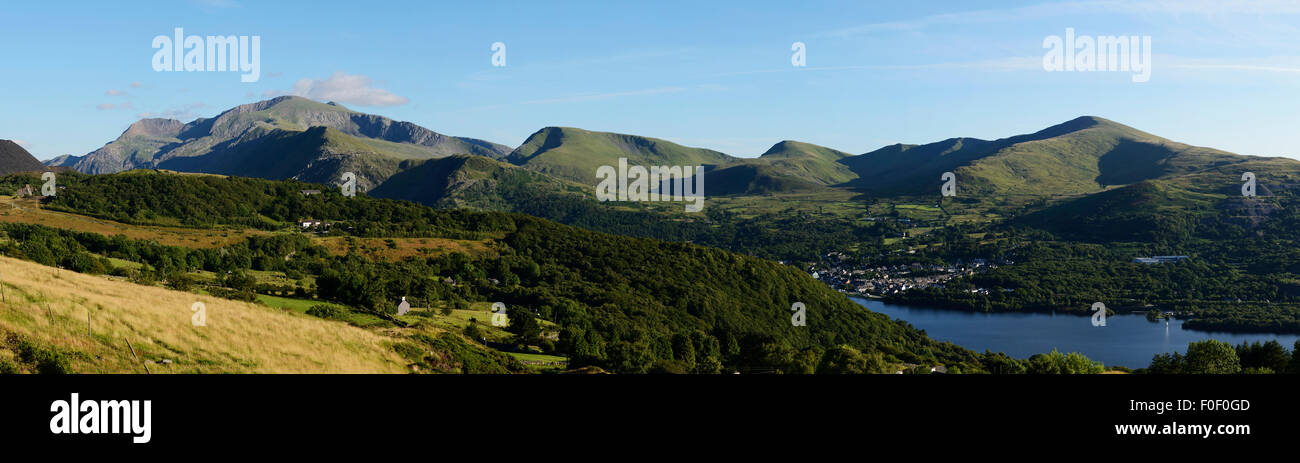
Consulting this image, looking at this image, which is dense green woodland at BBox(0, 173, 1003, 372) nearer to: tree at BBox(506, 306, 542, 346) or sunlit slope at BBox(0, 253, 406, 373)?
tree at BBox(506, 306, 542, 346)

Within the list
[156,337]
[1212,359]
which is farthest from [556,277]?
[156,337]

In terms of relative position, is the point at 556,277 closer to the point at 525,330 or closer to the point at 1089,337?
the point at 525,330

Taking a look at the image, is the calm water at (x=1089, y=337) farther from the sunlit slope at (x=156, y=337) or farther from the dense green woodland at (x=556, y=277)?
the sunlit slope at (x=156, y=337)

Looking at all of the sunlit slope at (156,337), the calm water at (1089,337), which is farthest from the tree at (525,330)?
the calm water at (1089,337)

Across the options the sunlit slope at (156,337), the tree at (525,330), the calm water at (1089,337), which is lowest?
the calm water at (1089,337)

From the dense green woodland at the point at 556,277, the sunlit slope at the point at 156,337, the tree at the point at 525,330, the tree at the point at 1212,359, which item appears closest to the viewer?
the sunlit slope at the point at 156,337
